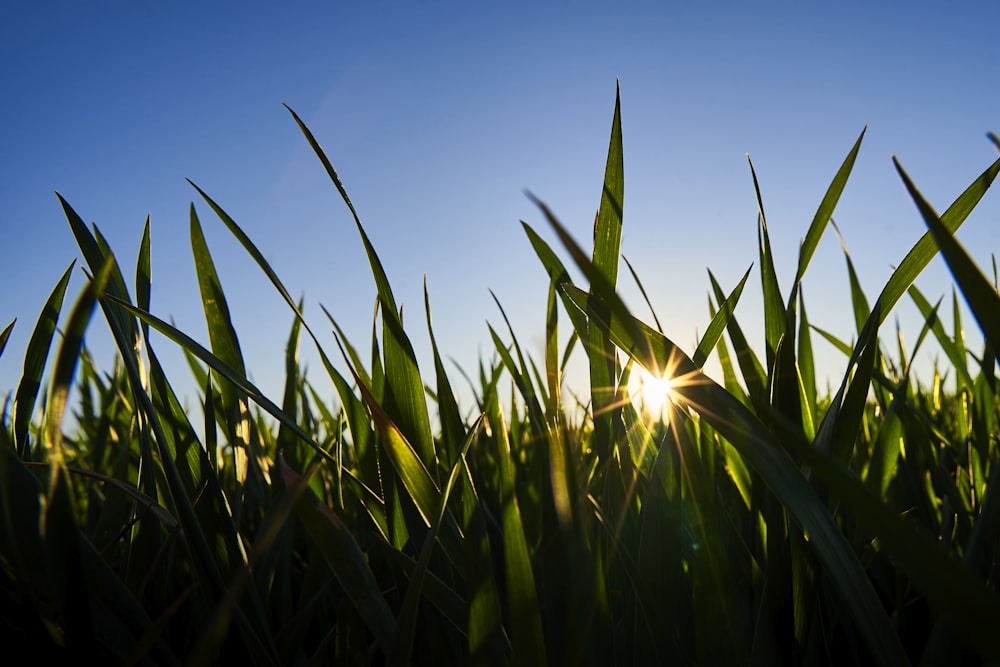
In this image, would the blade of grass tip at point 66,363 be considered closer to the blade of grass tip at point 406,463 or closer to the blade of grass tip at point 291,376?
the blade of grass tip at point 406,463

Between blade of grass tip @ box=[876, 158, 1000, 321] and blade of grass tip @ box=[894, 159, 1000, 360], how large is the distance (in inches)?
5.1

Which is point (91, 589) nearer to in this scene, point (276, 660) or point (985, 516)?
point (276, 660)

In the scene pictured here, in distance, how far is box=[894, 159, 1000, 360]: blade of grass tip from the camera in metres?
0.19

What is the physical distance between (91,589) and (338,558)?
0.17 metres

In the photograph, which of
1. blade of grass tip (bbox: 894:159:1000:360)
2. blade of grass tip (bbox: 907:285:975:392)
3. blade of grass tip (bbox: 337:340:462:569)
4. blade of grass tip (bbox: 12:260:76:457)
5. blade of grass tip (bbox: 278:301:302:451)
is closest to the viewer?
blade of grass tip (bbox: 894:159:1000:360)

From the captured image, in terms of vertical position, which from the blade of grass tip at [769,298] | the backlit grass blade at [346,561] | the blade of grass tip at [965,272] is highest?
the blade of grass tip at [769,298]

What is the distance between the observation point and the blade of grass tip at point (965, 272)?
0.63ft

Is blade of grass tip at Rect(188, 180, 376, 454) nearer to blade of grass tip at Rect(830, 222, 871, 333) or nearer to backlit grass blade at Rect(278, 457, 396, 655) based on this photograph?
backlit grass blade at Rect(278, 457, 396, 655)

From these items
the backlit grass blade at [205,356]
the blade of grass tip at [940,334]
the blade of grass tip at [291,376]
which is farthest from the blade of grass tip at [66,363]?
the blade of grass tip at [940,334]

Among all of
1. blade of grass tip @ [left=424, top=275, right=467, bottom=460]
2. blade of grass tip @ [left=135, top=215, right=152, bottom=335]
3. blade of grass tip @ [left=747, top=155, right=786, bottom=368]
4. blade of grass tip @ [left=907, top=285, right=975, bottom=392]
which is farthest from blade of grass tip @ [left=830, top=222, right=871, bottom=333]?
blade of grass tip @ [left=135, top=215, right=152, bottom=335]

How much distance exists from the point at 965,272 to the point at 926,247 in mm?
162

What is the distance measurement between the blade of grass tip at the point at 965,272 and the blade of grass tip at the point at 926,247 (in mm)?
129

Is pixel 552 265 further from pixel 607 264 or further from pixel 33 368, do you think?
pixel 33 368

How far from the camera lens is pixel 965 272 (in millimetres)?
202
